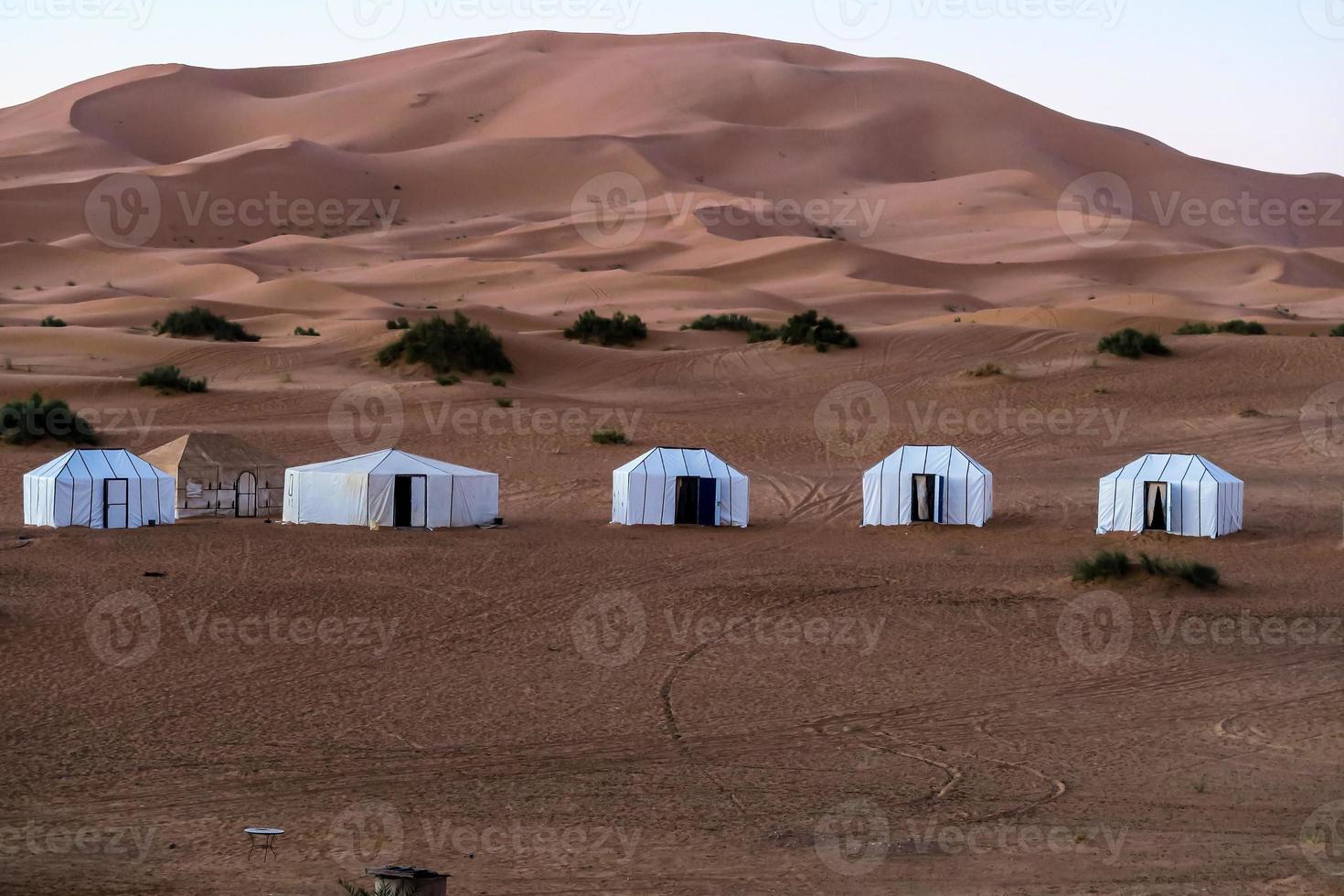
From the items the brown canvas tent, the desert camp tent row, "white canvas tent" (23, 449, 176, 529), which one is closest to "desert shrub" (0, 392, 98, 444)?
the brown canvas tent

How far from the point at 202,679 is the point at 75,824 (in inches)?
Result: 186

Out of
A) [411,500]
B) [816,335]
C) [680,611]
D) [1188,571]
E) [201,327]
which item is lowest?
[680,611]

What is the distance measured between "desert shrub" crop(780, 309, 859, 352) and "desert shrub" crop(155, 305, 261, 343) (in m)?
18.7

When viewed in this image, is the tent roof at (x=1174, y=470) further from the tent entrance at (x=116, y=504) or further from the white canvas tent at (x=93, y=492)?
the tent entrance at (x=116, y=504)

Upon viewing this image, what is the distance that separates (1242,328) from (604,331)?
22435mm

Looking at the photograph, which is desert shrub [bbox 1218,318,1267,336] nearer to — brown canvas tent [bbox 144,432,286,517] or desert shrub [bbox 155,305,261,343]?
desert shrub [bbox 155,305,261,343]

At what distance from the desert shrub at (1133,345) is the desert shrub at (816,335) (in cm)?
822

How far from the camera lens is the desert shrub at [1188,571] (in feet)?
71.8

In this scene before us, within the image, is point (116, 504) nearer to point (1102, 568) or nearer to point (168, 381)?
point (168, 381)

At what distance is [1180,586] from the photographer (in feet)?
71.5

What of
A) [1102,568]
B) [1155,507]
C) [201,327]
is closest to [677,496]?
[1155,507]

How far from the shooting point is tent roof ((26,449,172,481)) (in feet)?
85.2

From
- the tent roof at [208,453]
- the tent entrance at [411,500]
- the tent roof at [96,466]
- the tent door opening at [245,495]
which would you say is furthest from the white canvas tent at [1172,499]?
the tent roof at [96,466]

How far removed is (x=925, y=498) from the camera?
92.9 ft
